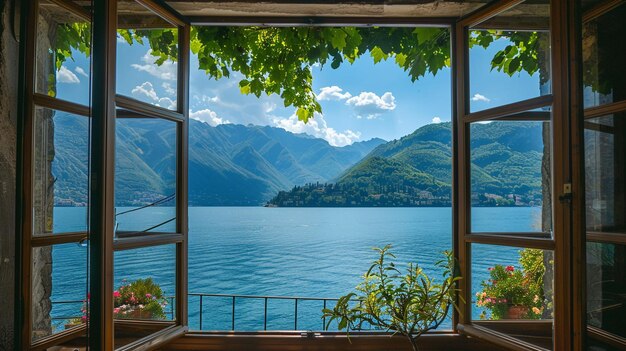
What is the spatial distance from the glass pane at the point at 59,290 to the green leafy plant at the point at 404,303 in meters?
1.16

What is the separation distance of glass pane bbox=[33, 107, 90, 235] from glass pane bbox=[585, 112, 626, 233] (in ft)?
6.74

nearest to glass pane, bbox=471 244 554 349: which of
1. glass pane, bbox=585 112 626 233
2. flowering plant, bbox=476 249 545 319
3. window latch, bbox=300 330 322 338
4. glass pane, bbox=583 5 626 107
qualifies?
flowering plant, bbox=476 249 545 319

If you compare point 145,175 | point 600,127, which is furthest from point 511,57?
point 145,175

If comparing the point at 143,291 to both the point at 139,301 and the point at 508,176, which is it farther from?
the point at 508,176

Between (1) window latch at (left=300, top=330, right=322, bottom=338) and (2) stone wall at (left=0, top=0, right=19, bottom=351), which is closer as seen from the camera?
(2) stone wall at (left=0, top=0, right=19, bottom=351)

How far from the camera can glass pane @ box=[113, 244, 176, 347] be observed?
5.50ft

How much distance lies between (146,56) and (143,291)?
3.69 feet

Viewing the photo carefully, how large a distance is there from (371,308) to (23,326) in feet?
5.04

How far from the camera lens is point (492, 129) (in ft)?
6.40

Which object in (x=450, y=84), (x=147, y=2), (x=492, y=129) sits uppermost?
(x=147, y=2)

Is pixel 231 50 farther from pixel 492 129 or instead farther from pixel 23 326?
pixel 23 326

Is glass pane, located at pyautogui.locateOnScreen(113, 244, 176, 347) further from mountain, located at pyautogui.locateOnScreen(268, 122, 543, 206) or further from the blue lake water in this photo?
mountain, located at pyautogui.locateOnScreen(268, 122, 543, 206)

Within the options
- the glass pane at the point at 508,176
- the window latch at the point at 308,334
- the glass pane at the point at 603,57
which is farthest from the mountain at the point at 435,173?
the window latch at the point at 308,334

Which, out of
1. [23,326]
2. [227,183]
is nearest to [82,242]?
[23,326]
